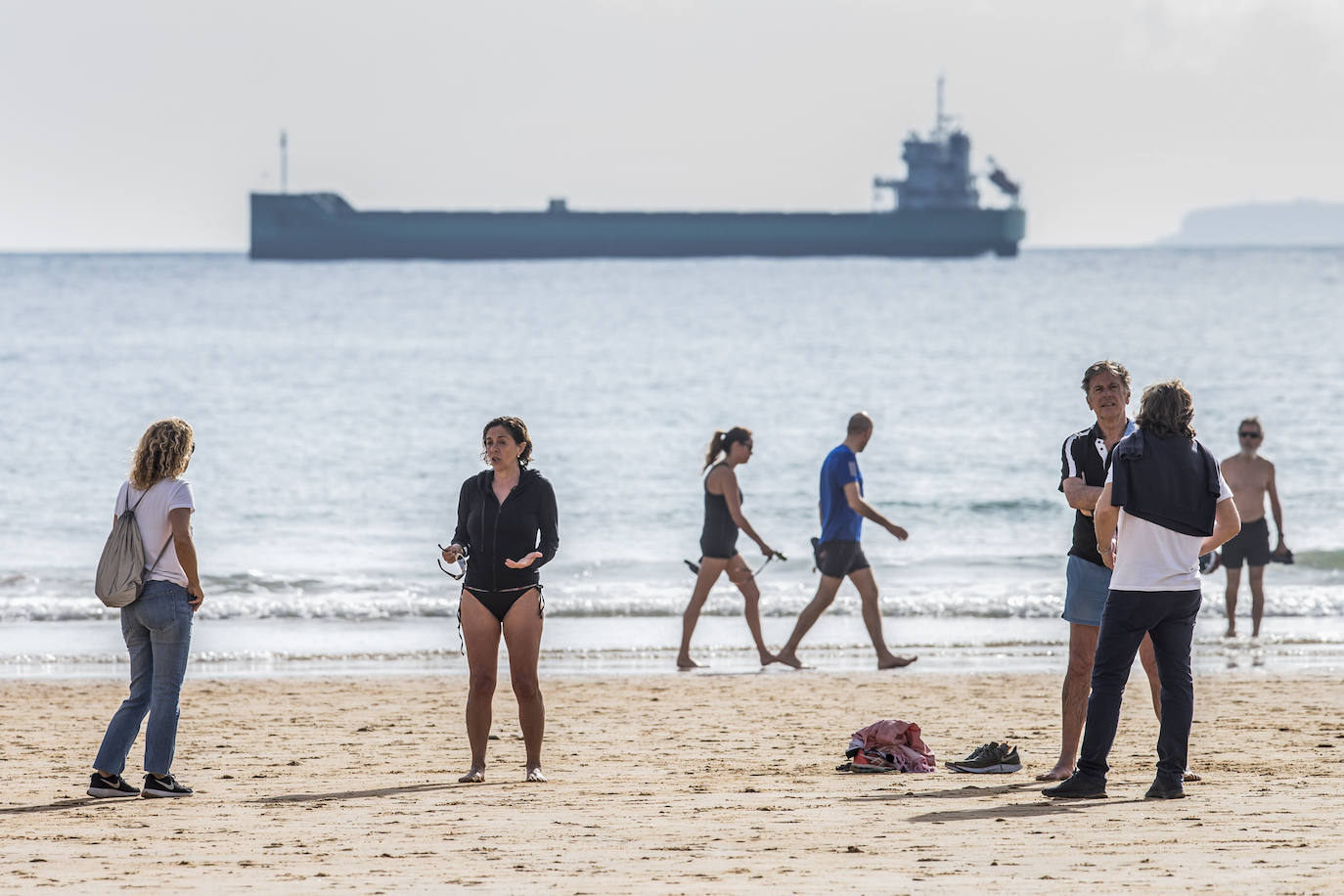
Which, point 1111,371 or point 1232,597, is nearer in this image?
point 1111,371

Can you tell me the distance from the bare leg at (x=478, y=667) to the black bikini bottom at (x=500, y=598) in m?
0.02

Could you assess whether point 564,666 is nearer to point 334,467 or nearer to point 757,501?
point 757,501

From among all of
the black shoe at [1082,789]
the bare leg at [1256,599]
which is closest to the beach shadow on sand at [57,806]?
the black shoe at [1082,789]

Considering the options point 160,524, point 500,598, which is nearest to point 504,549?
point 500,598

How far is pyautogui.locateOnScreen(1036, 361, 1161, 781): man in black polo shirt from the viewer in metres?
5.86

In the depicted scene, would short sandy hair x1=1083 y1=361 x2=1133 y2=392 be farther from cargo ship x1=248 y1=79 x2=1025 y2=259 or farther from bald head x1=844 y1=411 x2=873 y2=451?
cargo ship x1=248 y1=79 x2=1025 y2=259

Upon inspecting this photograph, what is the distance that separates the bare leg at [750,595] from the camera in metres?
10.1

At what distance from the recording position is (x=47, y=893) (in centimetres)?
460

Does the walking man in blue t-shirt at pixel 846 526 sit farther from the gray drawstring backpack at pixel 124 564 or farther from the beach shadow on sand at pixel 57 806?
the beach shadow on sand at pixel 57 806

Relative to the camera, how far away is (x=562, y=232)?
126438 mm

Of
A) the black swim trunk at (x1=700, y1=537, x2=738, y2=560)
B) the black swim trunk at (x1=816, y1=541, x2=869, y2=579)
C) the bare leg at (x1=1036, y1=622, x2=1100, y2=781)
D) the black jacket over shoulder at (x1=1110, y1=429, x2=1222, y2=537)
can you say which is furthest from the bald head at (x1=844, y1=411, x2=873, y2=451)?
the black jacket over shoulder at (x1=1110, y1=429, x2=1222, y2=537)

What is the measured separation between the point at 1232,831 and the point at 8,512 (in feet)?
61.1

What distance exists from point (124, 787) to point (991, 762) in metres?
3.38

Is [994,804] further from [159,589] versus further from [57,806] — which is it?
[57,806]
